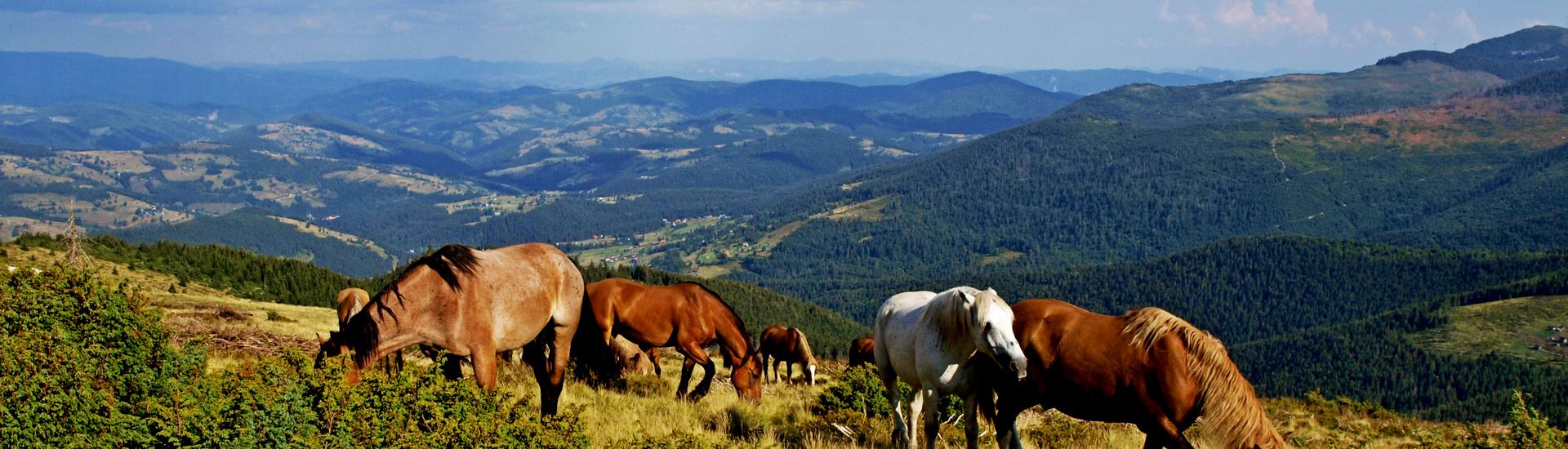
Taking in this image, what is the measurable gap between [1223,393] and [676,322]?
32.0 feet

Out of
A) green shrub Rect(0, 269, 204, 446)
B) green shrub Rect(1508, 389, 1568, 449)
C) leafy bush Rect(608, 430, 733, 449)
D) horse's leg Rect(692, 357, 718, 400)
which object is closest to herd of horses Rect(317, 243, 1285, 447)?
green shrub Rect(0, 269, 204, 446)

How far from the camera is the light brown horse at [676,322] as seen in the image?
53.6ft

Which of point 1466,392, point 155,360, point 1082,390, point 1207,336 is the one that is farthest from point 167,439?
point 1466,392

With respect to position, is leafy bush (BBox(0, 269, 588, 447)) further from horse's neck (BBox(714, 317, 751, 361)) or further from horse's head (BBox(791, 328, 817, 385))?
horse's head (BBox(791, 328, 817, 385))

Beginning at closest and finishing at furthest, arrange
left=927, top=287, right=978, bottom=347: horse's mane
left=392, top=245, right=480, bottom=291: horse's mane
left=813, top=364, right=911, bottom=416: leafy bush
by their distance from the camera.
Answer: left=927, top=287, right=978, bottom=347: horse's mane, left=392, top=245, right=480, bottom=291: horse's mane, left=813, top=364, right=911, bottom=416: leafy bush

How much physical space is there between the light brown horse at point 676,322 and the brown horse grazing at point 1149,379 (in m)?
7.41

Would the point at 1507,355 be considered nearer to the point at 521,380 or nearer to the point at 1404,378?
the point at 1404,378

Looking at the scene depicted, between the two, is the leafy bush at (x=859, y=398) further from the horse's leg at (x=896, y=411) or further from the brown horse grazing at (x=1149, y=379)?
the brown horse grazing at (x=1149, y=379)

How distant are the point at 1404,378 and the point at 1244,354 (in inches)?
1231

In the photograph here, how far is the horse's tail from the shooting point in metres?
9.59

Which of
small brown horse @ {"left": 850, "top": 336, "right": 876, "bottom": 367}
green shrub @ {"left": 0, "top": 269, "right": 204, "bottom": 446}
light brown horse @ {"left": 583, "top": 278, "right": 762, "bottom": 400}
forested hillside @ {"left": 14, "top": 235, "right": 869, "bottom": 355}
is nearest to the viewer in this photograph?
green shrub @ {"left": 0, "top": 269, "right": 204, "bottom": 446}

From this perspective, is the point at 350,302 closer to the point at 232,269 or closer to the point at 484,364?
the point at 484,364

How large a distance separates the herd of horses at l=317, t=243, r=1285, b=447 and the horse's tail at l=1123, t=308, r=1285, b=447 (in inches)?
0.5

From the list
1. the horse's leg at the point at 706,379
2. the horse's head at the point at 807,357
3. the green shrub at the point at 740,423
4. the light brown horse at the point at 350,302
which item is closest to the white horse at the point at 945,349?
the green shrub at the point at 740,423
